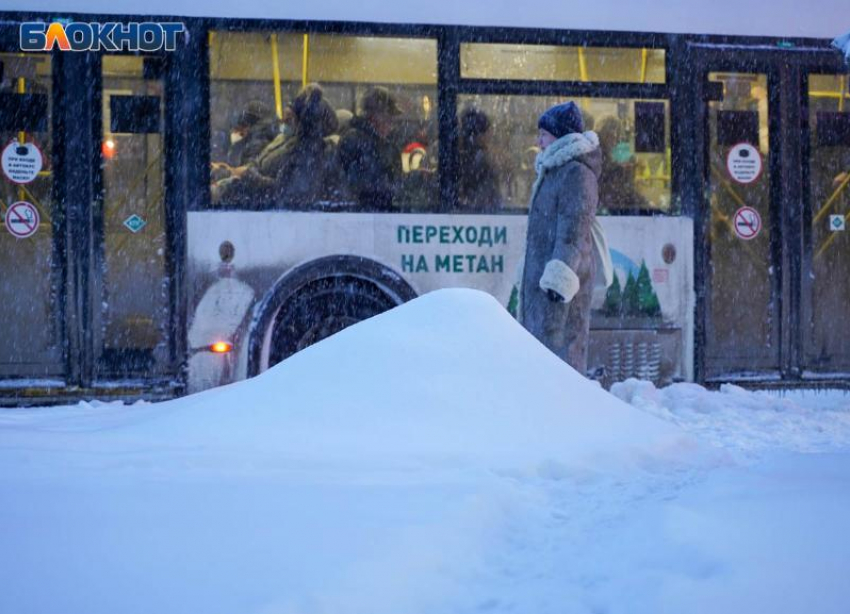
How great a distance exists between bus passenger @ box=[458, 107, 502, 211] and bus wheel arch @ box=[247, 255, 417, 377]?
77cm

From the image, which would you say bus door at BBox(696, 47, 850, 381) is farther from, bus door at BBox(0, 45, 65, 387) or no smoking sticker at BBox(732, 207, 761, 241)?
bus door at BBox(0, 45, 65, 387)

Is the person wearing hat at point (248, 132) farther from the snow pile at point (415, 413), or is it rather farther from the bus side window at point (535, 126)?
the snow pile at point (415, 413)

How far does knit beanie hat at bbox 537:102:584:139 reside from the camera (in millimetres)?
5727

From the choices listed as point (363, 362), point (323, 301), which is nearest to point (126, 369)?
point (323, 301)

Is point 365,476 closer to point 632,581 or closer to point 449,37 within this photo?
point 632,581

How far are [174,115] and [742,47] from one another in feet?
13.6

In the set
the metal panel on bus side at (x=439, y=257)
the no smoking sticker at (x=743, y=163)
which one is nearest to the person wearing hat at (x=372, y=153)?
the metal panel on bus side at (x=439, y=257)

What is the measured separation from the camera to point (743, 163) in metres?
7.43

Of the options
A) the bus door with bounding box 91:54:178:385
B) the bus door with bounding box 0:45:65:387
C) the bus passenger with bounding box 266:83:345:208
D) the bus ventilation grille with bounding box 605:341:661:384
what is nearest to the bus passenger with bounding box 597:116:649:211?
the bus ventilation grille with bounding box 605:341:661:384

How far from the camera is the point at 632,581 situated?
1.98m

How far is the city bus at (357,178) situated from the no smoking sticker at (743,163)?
15 mm

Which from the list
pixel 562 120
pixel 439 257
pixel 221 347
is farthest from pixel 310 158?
pixel 562 120

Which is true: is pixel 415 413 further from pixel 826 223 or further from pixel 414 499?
pixel 826 223

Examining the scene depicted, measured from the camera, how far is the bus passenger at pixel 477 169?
22.5 ft
